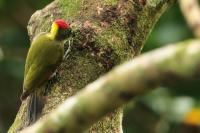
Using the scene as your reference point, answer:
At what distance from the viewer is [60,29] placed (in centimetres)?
281

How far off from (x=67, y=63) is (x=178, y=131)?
2683mm

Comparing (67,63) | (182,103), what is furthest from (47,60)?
(182,103)

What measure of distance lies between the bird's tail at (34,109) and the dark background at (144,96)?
7.01 ft

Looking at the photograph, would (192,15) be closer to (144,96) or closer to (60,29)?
(60,29)

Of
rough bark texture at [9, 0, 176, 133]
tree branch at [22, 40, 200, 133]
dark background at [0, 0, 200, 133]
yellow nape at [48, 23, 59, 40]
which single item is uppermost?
tree branch at [22, 40, 200, 133]

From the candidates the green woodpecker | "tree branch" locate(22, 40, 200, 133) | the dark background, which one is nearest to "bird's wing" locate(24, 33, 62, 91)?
the green woodpecker

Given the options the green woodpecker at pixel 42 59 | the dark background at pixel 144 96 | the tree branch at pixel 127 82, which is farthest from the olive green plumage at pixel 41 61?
the dark background at pixel 144 96

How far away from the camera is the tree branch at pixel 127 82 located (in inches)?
49.5

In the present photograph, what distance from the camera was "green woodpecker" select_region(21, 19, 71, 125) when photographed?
9.05 ft

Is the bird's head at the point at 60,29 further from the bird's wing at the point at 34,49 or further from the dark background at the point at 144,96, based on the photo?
the dark background at the point at 144,96

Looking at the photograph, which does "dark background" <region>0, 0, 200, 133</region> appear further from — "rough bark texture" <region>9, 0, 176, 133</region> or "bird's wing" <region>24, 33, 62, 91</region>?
"bird's wing" <region>24, 33, 62, 91</region>

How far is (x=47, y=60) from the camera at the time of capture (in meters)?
2.83

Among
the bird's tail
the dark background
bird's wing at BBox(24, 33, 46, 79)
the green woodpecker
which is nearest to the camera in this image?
the bird's tail

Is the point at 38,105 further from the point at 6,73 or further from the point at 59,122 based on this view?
the point at 6,73
